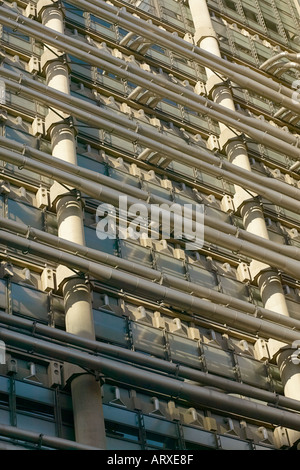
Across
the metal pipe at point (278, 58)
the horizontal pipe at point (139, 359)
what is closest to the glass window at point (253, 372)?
the horizontal pipe at point (139, 359)

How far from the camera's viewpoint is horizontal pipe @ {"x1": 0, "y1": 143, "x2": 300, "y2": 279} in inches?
1203

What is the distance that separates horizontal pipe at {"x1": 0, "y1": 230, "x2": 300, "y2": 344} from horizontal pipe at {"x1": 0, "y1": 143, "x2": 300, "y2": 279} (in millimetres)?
2902

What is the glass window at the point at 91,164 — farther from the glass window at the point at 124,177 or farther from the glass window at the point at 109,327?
the glass window at the point at 109,327

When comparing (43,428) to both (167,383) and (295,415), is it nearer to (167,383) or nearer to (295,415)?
(167,383)

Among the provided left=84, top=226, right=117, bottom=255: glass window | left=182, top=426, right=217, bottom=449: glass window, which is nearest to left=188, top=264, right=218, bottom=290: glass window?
left=84, top=226, right=117, bottom=255: glass window

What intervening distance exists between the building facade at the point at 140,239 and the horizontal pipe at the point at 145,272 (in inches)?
2.0

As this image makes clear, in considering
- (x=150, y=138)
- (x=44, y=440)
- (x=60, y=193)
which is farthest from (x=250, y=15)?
(x=44, y=440)

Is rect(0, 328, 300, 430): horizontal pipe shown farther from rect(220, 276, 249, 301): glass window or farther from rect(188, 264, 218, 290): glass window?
rect(220, 276, 249, 301): glass window

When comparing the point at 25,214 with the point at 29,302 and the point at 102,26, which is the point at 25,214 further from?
the point at 102,26

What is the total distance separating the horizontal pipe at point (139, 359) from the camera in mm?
26016

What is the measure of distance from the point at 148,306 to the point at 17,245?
5462 mm

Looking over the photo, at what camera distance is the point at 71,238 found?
3048 cm

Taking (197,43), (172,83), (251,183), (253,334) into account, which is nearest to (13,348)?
(253,334)

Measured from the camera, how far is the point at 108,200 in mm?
32031
